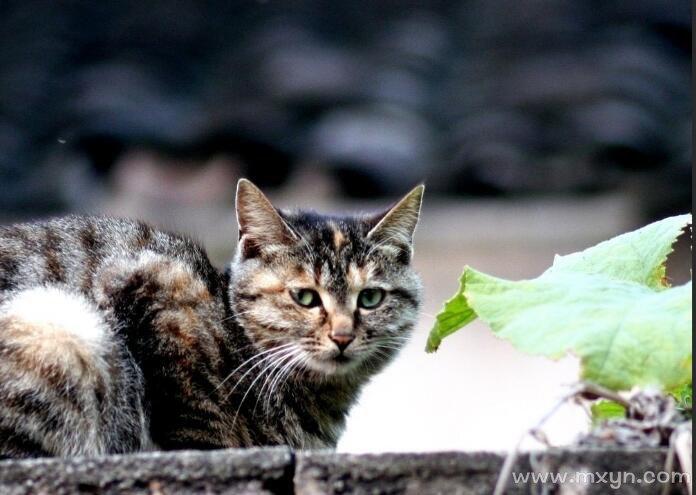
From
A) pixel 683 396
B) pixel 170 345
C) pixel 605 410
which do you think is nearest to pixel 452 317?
pixel 605 410

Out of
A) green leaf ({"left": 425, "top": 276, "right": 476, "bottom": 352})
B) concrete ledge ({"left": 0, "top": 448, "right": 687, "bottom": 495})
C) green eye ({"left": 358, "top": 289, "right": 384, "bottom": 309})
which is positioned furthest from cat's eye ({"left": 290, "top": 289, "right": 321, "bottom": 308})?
concrete ledge ({"left": 0, "top": 448, "right": 687, "bottom": 495})

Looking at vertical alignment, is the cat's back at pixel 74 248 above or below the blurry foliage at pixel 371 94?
below

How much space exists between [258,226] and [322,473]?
159 cm

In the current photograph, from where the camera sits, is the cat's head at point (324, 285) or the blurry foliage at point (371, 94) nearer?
the cat's head at point (324, 285)

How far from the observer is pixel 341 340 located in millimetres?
3100

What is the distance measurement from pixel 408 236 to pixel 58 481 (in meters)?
1.83

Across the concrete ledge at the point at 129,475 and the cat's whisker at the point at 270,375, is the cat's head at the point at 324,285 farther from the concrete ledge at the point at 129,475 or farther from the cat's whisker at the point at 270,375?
the concrete ledge at the point at 129,475

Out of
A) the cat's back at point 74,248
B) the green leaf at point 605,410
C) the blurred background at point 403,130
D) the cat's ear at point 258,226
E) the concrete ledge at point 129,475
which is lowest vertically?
the concrete ledge at point 129,475

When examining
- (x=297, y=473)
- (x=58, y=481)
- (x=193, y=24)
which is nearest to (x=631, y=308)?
(x=297, y=473)

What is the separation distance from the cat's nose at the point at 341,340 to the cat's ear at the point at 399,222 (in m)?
0.39

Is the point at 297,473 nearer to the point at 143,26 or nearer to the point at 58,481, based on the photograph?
the point at 58,481

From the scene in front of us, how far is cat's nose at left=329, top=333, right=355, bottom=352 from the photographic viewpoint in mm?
3096

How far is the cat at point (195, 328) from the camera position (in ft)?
7.99

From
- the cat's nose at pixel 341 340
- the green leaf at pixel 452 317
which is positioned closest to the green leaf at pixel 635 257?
the green leaf at pixel 452 317
